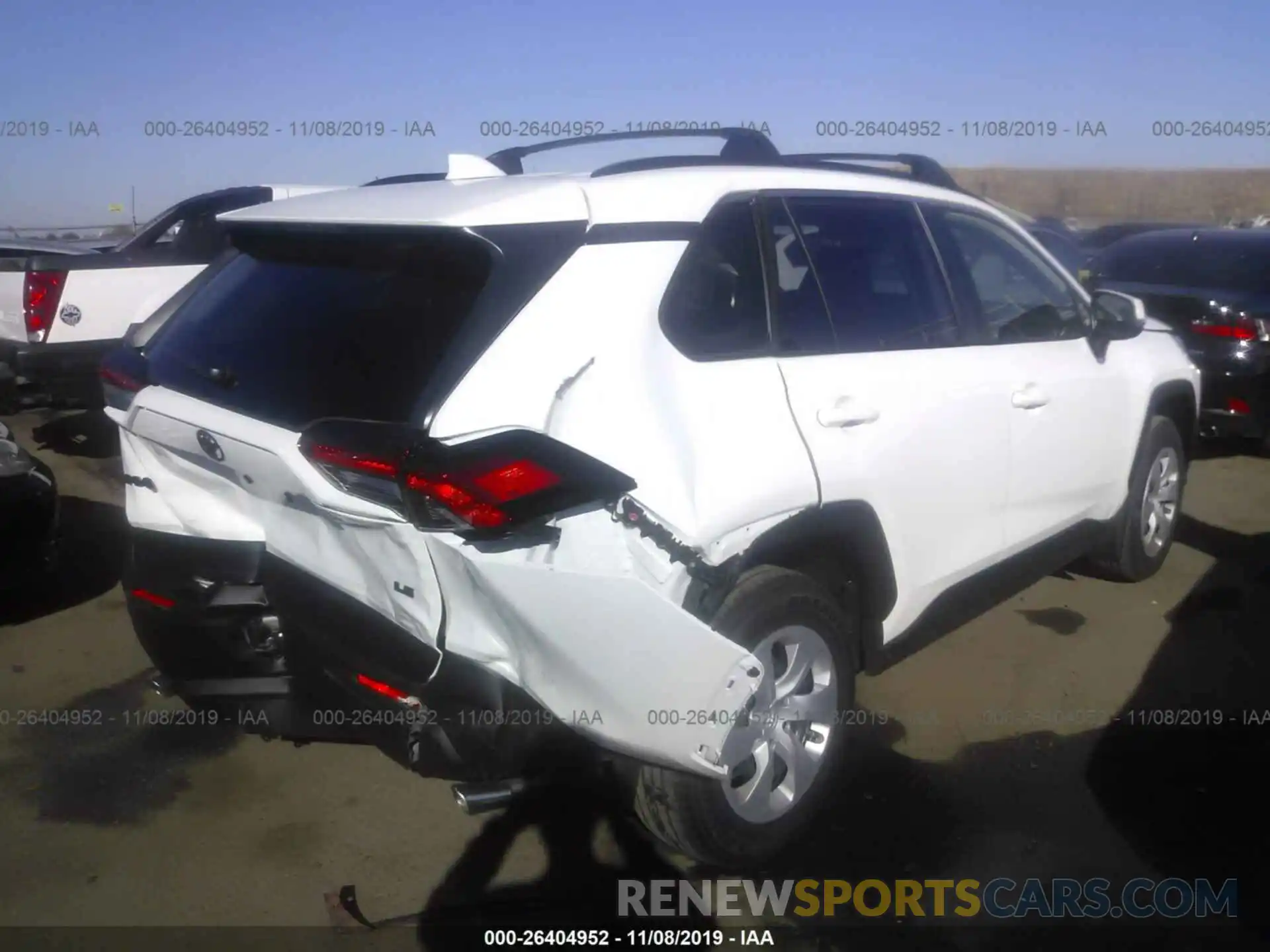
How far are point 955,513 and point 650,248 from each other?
1541 millimetres

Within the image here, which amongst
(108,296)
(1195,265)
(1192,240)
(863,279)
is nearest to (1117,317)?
(863,279)

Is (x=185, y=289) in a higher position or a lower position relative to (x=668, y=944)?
higher

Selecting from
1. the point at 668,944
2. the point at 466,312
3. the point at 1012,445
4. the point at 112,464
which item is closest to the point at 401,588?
the point at 466,312

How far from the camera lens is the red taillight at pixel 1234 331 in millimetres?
7129

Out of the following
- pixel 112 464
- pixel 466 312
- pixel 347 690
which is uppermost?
pixel 466 312

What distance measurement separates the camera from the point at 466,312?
2.51 meters

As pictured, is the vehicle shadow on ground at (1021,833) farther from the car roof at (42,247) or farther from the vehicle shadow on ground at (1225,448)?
the car roof at (42,247)

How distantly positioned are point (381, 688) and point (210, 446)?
0.77m

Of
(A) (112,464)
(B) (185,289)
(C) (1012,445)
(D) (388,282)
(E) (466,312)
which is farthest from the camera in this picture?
(A) (112,464)

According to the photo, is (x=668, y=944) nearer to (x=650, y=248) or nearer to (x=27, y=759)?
(x=650, y=248)

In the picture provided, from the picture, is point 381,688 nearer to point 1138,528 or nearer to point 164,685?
point 164,685

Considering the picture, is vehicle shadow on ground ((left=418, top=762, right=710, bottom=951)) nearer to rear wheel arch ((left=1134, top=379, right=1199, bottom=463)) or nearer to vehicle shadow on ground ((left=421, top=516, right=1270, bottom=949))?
vehicle shadow on ground ((left=421, top=516, right=1270, bottom=949))

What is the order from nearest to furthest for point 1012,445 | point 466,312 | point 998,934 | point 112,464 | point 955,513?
point 466,312 → point 998,934 → point 955,513 → point 1012,445 → point 112,464

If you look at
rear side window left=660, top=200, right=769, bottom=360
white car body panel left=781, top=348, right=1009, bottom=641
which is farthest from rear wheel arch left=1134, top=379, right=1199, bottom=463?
rear side window left=660, top=200, right=769, bottom=360
